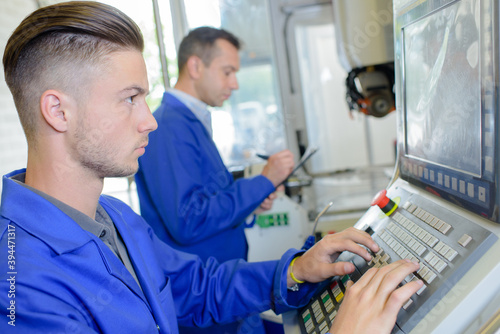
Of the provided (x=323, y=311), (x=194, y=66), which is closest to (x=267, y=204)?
(x=194, y=66)

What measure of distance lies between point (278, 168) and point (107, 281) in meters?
0.94

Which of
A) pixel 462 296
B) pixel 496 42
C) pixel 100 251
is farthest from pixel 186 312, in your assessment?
pixel 496 42

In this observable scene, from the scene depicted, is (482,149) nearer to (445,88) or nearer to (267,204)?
(445,88)

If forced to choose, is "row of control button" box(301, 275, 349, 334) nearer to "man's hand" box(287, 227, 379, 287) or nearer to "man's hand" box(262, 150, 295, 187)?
"man's hand" box(287, 227, 379, 287)

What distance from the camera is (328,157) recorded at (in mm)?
3766

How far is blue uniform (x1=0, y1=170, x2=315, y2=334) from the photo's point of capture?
0.61 m

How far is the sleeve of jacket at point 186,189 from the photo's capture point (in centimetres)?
140

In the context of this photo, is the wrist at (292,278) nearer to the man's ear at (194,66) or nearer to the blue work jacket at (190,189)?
the blue work jacket at (190,189)

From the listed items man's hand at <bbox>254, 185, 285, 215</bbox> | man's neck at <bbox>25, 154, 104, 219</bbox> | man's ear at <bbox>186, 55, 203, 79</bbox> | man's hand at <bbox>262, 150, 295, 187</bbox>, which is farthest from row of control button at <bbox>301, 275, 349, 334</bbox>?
man's ear at <bbox>186, 55, 203, 79</bbox>

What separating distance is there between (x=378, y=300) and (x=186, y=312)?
1.90ft

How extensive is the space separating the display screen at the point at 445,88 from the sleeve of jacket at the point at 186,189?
0.71 metres

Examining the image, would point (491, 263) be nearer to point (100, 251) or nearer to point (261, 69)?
point (100, 251)

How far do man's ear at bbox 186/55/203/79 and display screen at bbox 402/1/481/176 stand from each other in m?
0.97

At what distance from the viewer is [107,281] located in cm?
73
